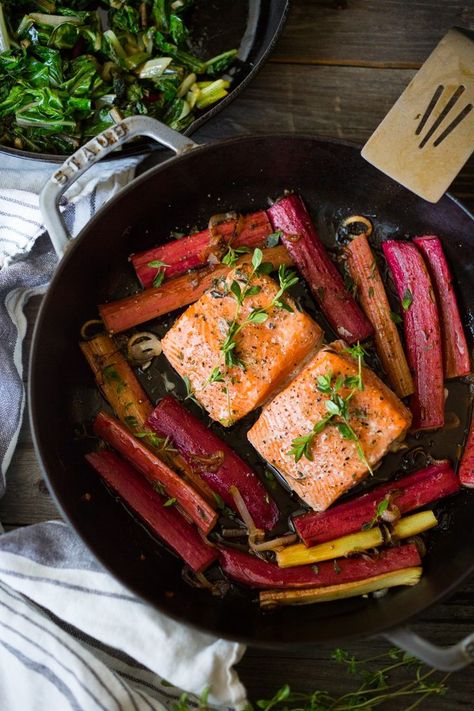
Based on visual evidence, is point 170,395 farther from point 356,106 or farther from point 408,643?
point 356,106

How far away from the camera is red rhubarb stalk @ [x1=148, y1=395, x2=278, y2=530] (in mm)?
3215

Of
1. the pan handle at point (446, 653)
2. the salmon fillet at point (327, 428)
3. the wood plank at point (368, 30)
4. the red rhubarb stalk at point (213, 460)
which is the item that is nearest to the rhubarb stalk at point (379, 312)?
the salmon fillet at point (327, 428)

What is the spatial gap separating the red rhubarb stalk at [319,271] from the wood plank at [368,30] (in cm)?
82

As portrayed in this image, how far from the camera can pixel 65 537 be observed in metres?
3.24

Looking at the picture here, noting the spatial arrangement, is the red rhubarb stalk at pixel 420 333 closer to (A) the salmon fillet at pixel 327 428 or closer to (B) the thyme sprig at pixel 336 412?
(A) the salmon fillet at pixel 327 428

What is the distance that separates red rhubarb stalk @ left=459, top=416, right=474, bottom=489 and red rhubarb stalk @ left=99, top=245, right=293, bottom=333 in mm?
1142

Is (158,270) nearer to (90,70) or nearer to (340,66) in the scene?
(90,70)

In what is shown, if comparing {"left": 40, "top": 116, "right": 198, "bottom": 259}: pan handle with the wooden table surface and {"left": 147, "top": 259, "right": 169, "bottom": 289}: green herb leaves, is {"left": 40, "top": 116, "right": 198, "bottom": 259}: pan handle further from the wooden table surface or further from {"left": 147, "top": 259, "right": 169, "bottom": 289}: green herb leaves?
the wooden table surface

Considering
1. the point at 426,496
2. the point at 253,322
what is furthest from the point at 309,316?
the point at 426,496

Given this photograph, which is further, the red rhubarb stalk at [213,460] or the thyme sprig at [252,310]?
the red rhubarb stalk at [213,460]

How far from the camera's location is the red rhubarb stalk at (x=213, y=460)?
3.21 m

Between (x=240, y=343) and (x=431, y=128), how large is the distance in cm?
119

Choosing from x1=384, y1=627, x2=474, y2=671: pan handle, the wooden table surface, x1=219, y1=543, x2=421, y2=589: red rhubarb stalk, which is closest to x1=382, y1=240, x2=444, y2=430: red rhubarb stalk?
x1=219, y1=543, x2=421, y2=589: red rhubarb stalk

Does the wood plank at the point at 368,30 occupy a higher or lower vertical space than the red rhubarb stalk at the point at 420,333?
higher
